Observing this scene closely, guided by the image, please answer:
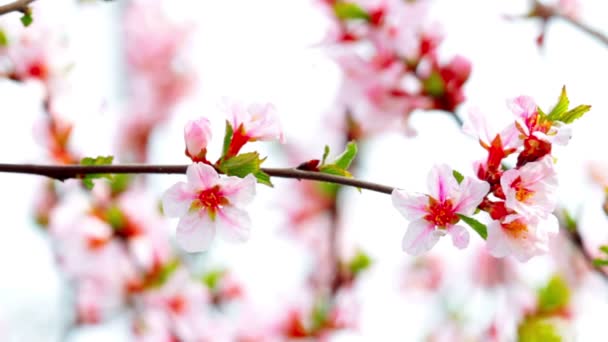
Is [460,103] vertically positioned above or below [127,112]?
below

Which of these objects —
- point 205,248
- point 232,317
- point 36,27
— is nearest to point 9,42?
point 36,27

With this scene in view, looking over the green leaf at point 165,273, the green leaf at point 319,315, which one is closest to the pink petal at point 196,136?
the green leaf at point 165,273

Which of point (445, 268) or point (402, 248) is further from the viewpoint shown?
point (445, 268)

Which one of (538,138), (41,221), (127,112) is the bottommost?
(538,138)

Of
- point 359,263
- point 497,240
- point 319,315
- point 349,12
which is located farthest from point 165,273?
point 497,240

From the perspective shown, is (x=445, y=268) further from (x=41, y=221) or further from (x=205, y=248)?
(x=205, y=248)

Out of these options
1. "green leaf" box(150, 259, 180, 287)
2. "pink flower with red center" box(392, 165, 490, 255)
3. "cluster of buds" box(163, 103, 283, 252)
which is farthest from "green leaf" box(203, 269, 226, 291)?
"pink flower with red center" box(392, 165, 490, 255)

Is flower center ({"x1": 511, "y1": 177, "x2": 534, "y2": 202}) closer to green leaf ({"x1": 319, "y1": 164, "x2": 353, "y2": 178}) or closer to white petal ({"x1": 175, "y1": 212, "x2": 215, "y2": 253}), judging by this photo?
green leaf ({"x1": 319, "y1": 164, "x2": 353, "y2": 178})

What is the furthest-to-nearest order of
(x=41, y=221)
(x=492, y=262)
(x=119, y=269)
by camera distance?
1. (x=492, y=262)
2. (x=41, y=221)
3. (x=119, y=269)
